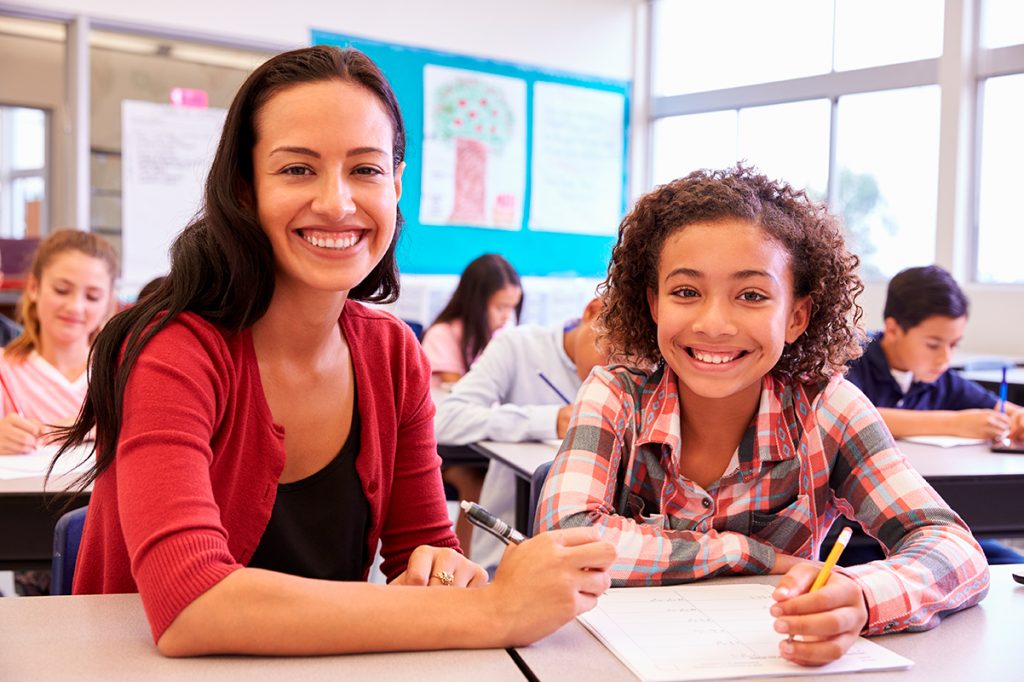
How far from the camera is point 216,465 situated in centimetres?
111

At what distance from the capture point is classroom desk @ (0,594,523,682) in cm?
84

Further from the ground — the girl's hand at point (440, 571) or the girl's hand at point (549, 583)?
the girl's hand at point (549, 583)

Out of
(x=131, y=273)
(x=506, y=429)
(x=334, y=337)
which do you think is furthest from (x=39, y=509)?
(x=131, y=273)

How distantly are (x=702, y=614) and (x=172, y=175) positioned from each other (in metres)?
4.47

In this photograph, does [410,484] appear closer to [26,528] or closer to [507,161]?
[26,528]

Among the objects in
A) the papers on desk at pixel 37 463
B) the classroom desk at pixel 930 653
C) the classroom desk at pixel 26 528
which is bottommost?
the classroom desk at pixel 26 528

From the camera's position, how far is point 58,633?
932 millimetres

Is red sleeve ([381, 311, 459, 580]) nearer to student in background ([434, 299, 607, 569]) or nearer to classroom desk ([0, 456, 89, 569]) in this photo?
classroom desk ([0, 456, 89, 569])

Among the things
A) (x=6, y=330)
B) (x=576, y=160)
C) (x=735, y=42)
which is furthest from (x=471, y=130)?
(x=6, y=330)

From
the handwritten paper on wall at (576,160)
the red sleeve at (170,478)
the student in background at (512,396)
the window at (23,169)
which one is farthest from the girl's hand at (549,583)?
the handwritten paper on wall at (576,160)

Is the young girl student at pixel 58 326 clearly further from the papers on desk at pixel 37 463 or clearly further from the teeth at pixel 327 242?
the teeth at pixel 327 242

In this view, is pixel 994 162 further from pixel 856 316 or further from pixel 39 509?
pixel 39 509

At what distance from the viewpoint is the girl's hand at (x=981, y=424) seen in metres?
2.48

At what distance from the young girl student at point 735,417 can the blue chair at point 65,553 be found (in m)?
0.63
